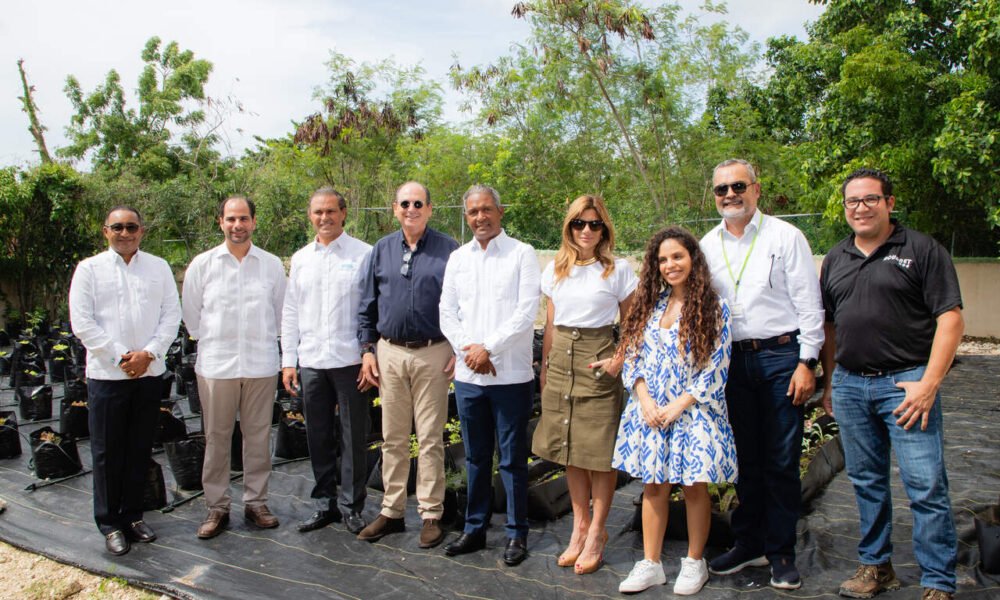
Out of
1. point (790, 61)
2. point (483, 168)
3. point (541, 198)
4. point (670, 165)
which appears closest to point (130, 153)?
point (483, 168)

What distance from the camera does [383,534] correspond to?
374 cm

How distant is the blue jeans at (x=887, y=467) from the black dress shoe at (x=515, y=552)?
1.47 m

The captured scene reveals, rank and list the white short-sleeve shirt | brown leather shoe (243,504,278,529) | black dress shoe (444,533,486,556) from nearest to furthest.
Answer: the white short-sleeve shirt
black dress shoe (444,533,486,556)
brown leather shoe (243,504,278,529)

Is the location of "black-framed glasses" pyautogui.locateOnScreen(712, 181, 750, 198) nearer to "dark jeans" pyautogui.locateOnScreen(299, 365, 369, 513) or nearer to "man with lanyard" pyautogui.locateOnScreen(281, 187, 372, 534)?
"man with lanyard" pyautogui.locateOnScreen(281, 187, 372, 534)

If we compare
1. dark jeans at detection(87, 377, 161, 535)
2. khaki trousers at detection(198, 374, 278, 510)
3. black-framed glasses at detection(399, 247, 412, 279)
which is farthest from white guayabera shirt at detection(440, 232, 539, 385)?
dark jeans at detection(87, 377, 161, 535)

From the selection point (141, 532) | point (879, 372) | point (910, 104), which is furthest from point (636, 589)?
point (910, 104)

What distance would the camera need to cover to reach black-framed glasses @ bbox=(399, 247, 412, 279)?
12.0ft

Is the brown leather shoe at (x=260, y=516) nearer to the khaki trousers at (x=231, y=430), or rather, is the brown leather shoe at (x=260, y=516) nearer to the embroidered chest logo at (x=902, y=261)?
the khaki trousers at (x=231, y=430)

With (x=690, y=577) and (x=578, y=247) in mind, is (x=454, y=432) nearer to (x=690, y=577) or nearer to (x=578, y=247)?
(x=578, y=247)

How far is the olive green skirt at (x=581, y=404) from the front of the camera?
320 centimetres

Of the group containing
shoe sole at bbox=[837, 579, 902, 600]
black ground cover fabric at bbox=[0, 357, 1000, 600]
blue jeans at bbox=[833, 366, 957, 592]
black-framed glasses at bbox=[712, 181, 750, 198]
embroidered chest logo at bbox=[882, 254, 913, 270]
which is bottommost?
black ground cover fabric at bbox=[0, 357, 1000, 600]

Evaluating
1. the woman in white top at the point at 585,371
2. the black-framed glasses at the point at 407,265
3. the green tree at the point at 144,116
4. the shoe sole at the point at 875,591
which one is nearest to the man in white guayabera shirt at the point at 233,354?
the black-framed glasses at the point at 407,265

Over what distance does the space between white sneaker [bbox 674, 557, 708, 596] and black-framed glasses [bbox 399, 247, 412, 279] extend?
187 cm

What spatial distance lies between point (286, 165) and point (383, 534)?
14909mm
